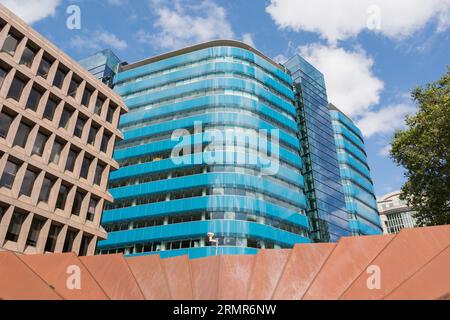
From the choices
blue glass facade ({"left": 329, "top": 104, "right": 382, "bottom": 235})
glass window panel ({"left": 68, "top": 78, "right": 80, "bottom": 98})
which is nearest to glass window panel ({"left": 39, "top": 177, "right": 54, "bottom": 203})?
glass window panel ({"left": 68, "top": 78, "right": 80, "bottom": 98})

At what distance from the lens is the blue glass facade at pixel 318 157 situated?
62312 millimetres

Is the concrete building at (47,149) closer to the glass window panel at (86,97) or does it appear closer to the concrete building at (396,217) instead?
the glass window panel at (86,97)

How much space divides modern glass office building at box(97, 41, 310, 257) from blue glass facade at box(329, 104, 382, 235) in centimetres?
889

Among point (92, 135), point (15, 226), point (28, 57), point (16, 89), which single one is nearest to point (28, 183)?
point (15, 226)

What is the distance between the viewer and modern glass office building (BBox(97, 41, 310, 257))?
158 ft

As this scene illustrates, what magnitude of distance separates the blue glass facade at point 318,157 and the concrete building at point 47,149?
4256 cm

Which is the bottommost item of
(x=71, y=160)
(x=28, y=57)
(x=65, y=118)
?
(x=71, y=160)

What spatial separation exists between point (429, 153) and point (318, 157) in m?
44.2

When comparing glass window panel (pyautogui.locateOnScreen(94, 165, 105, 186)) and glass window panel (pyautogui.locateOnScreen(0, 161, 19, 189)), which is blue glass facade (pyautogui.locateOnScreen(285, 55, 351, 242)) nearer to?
glass window panel (pyautogui.locateOnScreen(94, 165, 105, 186))

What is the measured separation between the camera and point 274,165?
55.0m

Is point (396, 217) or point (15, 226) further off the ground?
point (396, 217)

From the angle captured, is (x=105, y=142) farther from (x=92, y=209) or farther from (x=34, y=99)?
(x=34, y=99)

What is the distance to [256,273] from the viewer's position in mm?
5133

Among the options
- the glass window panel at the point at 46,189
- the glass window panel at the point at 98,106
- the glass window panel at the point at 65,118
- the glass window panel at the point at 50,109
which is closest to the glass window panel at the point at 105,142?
the glass window panel at the point at 98,106
